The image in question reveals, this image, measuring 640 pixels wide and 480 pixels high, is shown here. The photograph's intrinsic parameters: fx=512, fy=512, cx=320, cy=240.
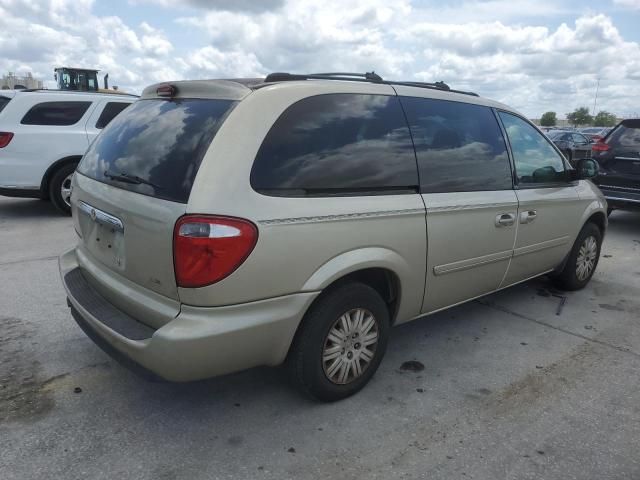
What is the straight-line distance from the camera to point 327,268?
2600 millimetres

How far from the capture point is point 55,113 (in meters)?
7.61

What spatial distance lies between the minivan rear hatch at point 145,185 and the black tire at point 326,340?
72 centimetres

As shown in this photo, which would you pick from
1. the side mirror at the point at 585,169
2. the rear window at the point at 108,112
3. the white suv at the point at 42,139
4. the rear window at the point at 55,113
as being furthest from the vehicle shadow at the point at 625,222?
the rear window at the point at 55,113

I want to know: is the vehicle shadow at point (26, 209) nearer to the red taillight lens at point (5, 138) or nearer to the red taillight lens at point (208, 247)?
the red taillight lens at point (5, 138)

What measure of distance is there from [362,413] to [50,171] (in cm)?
657

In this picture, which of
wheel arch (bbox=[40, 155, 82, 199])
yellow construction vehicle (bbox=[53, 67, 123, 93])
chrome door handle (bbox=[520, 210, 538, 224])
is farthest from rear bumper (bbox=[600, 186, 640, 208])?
yellow construction vehicle (bbox=[53, 67, 123, 93])

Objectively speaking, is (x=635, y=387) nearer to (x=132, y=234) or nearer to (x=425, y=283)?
(x=425, y=283)

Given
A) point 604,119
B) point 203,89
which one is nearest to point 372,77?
point 203,89

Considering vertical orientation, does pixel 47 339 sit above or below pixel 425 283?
below

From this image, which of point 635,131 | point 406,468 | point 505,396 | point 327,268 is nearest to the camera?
point 406,468

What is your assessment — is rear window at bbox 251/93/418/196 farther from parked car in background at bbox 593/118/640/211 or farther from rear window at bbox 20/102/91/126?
rear window at bbox 20/102/91/126

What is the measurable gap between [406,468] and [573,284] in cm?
327

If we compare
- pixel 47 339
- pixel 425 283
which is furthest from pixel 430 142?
pixel 47 339

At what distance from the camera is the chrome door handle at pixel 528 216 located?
150 inches
